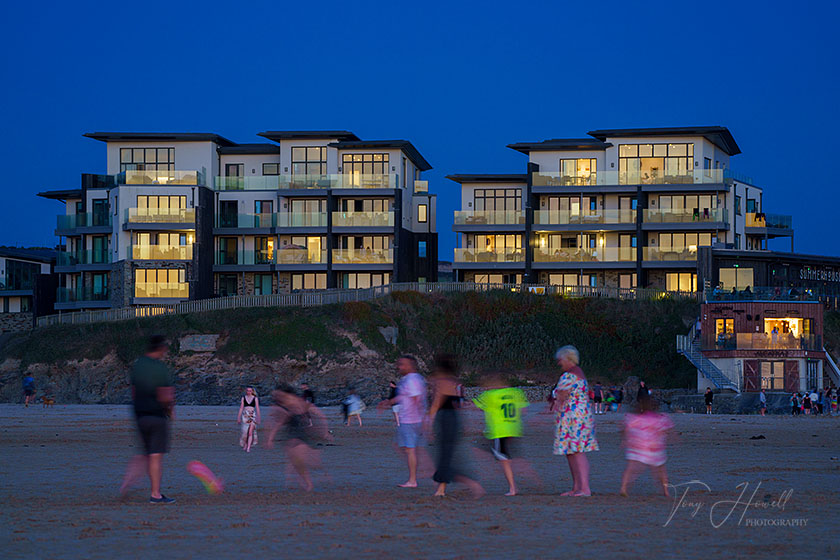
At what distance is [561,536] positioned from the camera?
11789 millimetres

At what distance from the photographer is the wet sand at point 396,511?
36.7 feet

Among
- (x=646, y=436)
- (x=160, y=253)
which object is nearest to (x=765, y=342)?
(x=160, y=253)

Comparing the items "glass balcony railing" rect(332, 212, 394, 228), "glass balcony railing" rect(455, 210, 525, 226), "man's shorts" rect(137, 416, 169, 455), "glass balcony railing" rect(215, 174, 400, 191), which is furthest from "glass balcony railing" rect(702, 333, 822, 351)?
"man's shorts" rect(137, 416, 169, 455)

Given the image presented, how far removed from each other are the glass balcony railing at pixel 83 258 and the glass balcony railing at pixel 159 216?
11.6ft

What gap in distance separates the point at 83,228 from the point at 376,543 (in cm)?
6583

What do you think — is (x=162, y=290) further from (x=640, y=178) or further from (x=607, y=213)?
(x=640, y=178)

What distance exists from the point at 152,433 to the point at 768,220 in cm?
6918

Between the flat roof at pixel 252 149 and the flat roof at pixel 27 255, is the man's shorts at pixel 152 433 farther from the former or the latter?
the flat roof at pixel 27 255

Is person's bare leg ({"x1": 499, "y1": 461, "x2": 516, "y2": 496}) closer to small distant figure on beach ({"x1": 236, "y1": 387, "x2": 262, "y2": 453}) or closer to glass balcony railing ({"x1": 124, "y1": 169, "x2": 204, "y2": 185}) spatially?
small distant figure on beach ({"x1": 236, "y1": 387, "x2": 262, "y2": 453})

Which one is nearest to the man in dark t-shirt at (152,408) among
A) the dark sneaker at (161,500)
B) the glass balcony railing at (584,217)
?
the dark sneaker at (161,500)

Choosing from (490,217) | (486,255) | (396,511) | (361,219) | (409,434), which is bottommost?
(396,511)

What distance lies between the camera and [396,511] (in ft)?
45.2

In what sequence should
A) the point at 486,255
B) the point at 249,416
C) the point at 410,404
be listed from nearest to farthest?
1. the point at 410,404
2. the point at 249,416
3. the point at 486,255

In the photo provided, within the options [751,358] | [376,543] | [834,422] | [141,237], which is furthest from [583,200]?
[376,543]
